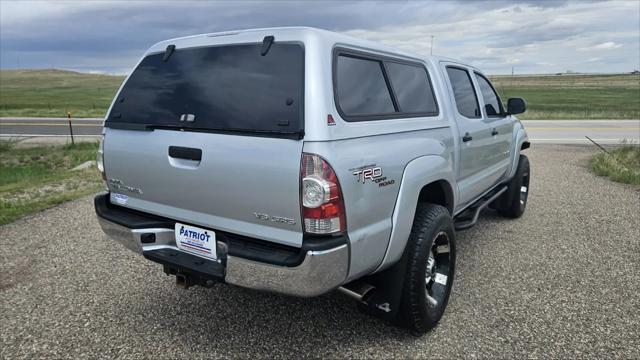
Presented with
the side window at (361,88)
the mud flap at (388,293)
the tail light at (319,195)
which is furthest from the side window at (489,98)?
the tail light at (319,195)

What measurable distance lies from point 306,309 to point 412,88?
1847mm

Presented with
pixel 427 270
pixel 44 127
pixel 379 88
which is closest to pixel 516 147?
pixel 427 270

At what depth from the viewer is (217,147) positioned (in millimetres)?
2580

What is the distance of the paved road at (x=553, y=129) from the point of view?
15.8 m

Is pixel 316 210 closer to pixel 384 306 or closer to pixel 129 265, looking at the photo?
pixel 384 306

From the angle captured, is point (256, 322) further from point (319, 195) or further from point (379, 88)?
point (379, 88)

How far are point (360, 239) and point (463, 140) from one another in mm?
1882

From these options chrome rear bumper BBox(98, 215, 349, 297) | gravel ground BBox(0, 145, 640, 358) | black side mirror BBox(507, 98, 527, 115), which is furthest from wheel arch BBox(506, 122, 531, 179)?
chrome rear bumper BBox(98, 215, 349, 297)

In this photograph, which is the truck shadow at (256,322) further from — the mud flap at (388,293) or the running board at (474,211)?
the running board at (474,211)

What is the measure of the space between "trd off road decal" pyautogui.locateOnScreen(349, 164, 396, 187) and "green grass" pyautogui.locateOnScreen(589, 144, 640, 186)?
7429 millimetres

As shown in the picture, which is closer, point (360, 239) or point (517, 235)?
point (360, 239)

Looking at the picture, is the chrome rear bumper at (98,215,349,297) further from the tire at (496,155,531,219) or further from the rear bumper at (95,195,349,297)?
the tire at (496,155,531,219)

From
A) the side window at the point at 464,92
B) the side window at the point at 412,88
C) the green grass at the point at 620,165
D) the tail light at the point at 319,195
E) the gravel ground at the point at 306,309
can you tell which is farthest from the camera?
the green grass at the point at 620,165

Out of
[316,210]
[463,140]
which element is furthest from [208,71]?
[463,140]
